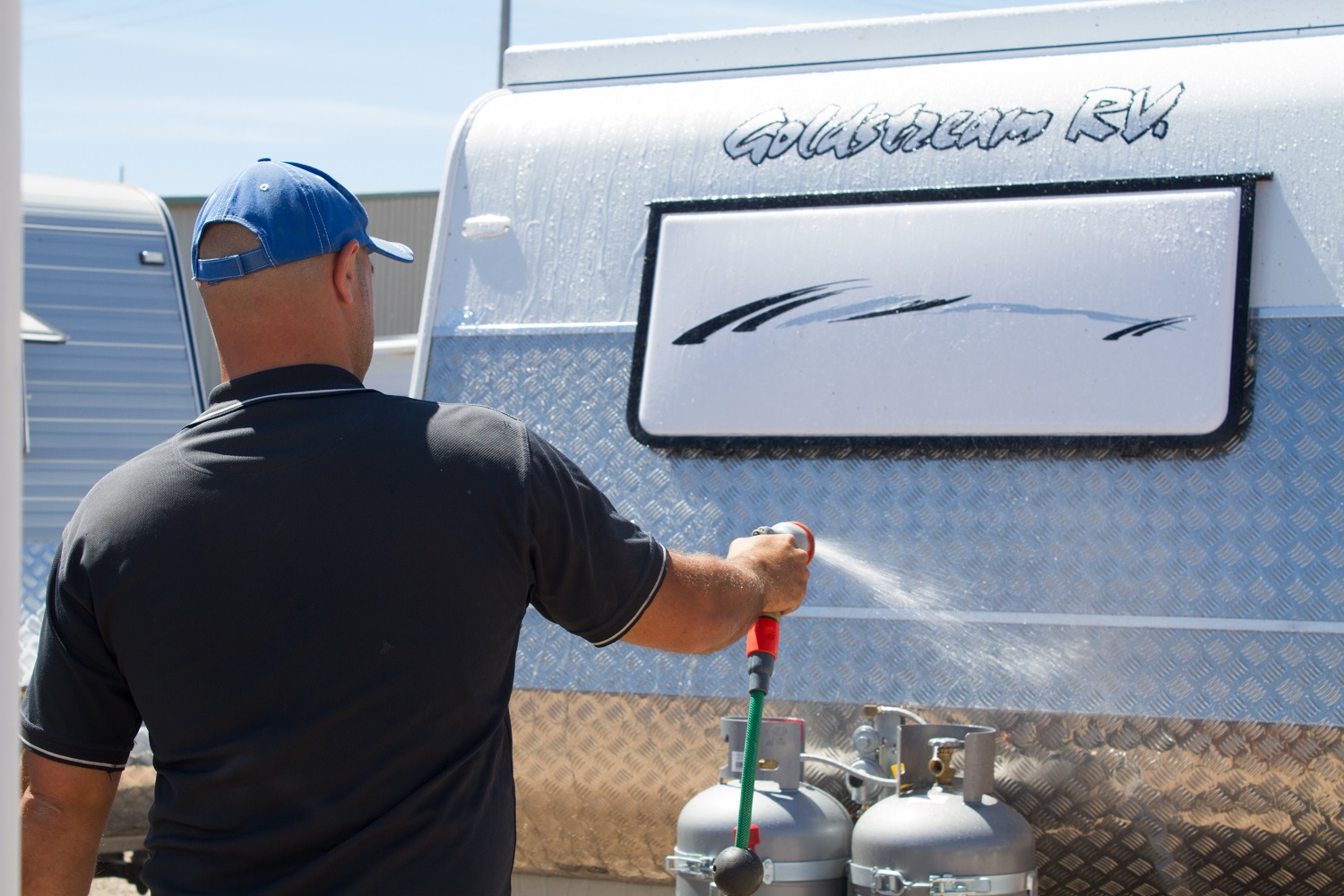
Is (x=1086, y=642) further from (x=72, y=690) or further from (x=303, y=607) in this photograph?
(x=72, y=690)

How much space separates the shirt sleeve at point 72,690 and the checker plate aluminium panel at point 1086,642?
70.5 inches

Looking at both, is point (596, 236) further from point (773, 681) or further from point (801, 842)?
point (801, 842)

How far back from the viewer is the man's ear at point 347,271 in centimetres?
215

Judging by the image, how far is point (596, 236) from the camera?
4039 mm

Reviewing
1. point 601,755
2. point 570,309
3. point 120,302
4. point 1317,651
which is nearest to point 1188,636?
point 1317,651

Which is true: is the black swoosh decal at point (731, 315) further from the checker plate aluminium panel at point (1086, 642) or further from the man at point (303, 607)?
the man at point (303, 607)

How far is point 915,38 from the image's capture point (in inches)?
157

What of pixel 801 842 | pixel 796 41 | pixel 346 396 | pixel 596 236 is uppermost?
pixel 796 41

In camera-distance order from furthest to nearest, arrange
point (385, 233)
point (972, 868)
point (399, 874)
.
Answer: point (385, 233) → point (972, 868) → point (399, 874)

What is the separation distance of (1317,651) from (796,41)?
2.14 m

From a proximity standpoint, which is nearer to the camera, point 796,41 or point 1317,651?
point 1317,651

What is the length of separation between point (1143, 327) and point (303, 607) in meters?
2.20

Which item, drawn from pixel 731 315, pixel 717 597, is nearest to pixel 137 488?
pixel 717 597

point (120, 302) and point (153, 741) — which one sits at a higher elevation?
point (120, 302)
